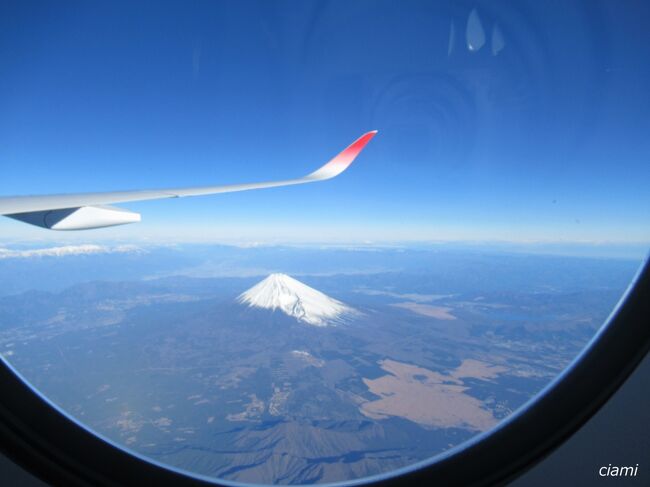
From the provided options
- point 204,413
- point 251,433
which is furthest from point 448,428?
point 204,413

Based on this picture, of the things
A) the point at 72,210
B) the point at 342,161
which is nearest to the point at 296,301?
the point at 342,161

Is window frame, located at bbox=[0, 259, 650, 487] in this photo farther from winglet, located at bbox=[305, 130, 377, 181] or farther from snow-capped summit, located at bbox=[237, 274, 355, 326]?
snow-capped summit, located at bbox=[237, 274, 355, 326]

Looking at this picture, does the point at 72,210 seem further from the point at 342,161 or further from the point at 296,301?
the point at 296,301

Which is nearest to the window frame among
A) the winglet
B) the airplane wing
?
the airplane wing

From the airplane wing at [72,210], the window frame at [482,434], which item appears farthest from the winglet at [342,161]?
the window frame at [482,434]

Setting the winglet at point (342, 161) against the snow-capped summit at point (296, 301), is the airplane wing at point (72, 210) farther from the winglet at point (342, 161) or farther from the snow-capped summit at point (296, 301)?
the snow-capped summit at point (296, 301)

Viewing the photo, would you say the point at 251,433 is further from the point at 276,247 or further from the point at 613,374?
the point at 276,247
